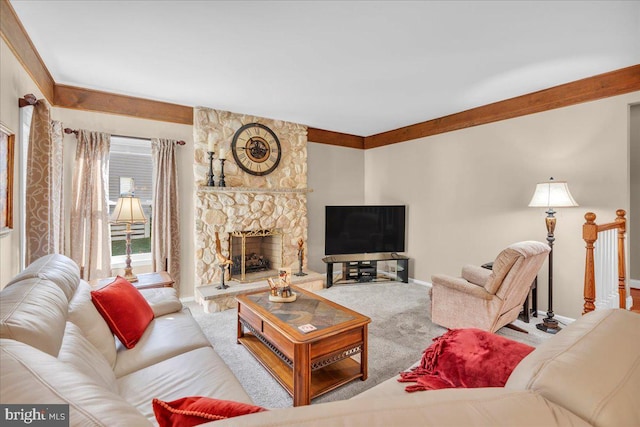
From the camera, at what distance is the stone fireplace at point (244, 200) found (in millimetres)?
4035

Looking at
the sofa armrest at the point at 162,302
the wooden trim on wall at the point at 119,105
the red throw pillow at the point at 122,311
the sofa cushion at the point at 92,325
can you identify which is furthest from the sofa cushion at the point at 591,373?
the wooden trim on wall at the point at 119,105

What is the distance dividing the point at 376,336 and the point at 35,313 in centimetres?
264

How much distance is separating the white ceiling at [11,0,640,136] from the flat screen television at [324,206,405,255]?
6.16 ft

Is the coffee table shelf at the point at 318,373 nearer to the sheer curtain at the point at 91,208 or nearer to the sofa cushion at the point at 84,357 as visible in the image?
the sofa cushion at the point at 84,357

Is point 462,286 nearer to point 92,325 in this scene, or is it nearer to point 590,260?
point 590,260

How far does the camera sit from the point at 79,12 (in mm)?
2053

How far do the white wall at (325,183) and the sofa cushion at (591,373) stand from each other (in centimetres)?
442

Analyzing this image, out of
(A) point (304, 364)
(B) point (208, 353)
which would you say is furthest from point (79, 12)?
(A) point (304, 364)

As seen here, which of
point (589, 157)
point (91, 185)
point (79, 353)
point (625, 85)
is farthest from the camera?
point (91, 185)

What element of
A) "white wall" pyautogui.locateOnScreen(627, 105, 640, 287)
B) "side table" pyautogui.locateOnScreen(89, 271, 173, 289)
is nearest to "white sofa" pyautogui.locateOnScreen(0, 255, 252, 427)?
"side table" pyautogui.locateOnScreen(89, 271, 173, 289)

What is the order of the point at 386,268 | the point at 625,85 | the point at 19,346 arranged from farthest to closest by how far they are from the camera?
the point at 386,268 → the point at 625,85 → the point at 19,346

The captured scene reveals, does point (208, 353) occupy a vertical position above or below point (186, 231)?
below

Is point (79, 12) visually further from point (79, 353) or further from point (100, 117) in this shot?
point (79, 353)

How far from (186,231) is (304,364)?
282 cm
